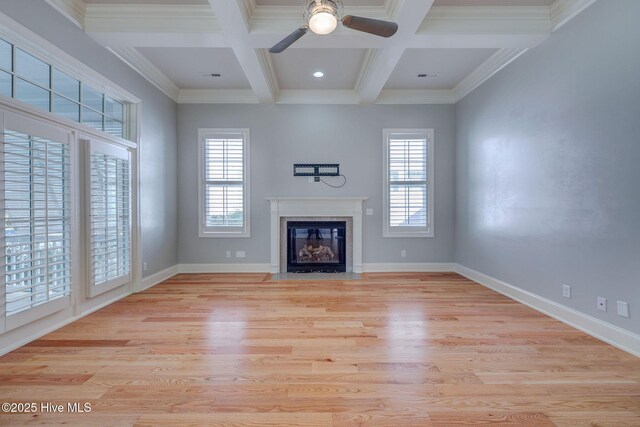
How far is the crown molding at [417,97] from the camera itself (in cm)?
519

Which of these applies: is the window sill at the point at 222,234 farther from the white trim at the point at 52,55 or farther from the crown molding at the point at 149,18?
the crown molding at the point at 149,18

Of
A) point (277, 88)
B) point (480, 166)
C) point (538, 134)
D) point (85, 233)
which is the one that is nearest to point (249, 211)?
point (277, 88)

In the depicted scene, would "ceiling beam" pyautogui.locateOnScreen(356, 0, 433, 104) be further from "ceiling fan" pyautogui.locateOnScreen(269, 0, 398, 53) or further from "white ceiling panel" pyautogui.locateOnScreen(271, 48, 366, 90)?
"ceiling fan" pyautogui.locateOnScreen(269, 0, 398, 53)

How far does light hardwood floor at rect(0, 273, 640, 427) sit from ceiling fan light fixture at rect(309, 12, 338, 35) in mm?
2450

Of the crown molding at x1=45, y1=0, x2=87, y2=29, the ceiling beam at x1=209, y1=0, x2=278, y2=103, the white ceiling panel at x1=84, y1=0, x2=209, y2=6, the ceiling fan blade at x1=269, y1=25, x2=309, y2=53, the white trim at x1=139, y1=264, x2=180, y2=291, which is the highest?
the white ceiling panel at x1=84, y1=0, x2=209, y2=6

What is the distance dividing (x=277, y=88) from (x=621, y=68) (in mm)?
4103

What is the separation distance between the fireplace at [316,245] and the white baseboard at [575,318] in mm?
2324

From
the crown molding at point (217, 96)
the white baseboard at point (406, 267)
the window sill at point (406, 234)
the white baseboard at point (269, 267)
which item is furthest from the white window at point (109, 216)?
the window sill at point (406, 234)

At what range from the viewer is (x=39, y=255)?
8.49 ft

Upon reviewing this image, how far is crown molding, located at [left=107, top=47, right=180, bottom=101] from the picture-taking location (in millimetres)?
3660

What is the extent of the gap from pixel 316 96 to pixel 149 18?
2.68 meters

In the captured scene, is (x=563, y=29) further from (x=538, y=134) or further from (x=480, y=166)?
(x=480, y=166)

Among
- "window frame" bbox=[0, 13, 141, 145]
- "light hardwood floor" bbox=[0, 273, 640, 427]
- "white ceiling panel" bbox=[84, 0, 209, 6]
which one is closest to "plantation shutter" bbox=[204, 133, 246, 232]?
"window frame" bbox=[0, 13, 141, 145]

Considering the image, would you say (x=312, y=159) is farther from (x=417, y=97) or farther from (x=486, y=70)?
(x=486, y=70)
